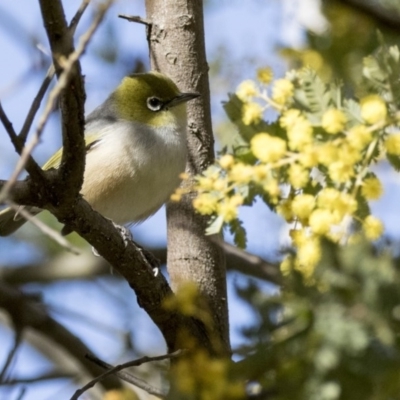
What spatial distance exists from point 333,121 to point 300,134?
0.09 meters

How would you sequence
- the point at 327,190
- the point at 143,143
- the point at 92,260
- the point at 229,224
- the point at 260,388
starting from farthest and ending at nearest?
the point at 92,260
the point at 143,143
the point at 229,224
the point at 327,190
the point at 260,388

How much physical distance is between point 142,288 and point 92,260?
2095 millimetres

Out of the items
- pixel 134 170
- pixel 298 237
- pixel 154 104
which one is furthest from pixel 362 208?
pixel 154 104

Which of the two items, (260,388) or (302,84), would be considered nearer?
(260,388)

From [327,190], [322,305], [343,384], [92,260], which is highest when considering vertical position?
[92,260]

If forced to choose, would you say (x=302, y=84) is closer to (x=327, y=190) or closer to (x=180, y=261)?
(x=327, y=190)

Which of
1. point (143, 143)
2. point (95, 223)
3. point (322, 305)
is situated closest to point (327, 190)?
point (322, 305)

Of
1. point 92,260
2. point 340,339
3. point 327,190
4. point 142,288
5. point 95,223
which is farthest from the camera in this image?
point 92,260

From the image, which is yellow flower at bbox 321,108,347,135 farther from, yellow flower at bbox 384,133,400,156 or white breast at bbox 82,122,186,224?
white breast at bbox 82,122,186,224

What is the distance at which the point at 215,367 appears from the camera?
5.20 ft

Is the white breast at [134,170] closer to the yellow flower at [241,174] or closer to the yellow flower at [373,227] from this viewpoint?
the yellow flower at [241,174]

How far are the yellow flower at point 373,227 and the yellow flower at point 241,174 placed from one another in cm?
32

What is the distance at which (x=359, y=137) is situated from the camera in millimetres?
1968

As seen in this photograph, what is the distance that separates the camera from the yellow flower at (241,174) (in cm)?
208
